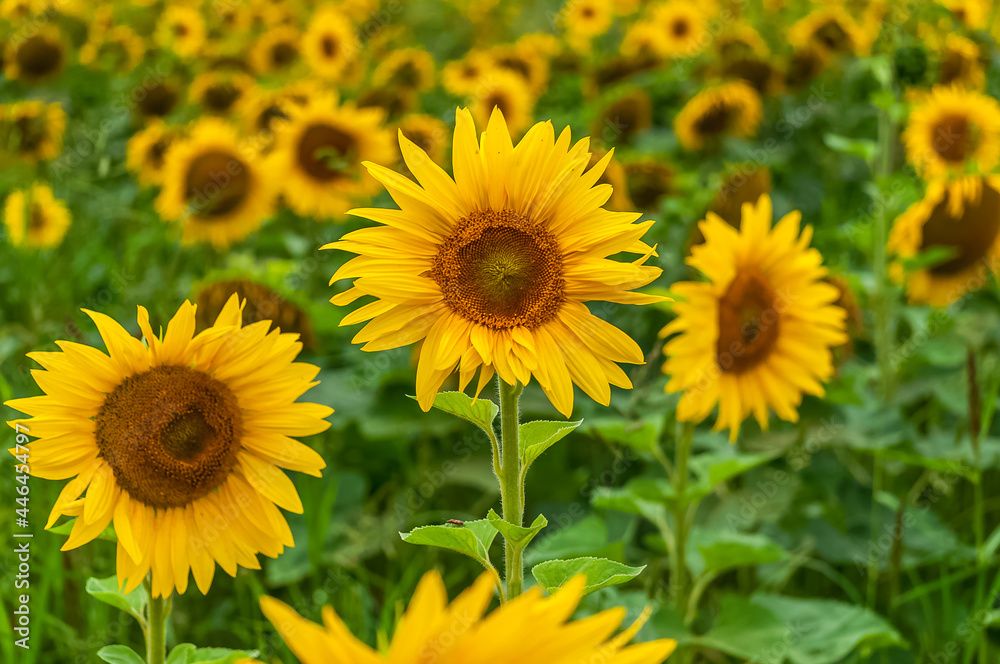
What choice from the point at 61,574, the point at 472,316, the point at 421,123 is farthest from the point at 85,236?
the point at 472,316

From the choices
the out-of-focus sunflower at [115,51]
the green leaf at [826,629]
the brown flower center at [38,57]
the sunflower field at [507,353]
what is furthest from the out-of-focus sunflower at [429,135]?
the out-of-focus sunflower at [115,51]

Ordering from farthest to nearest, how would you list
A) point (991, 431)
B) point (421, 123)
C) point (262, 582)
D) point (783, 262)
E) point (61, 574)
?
point (421, 123) < point (991, 431) < point (262, 582) < point (783, 262) < point (61, 574)

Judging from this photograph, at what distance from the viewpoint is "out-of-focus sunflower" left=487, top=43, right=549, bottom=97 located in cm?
527

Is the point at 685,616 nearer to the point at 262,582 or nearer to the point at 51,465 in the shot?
the point at 262,582

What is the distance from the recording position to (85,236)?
14.6 feet

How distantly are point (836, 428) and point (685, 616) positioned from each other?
2.75 feet

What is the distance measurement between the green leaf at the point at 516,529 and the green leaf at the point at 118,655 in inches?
21.6

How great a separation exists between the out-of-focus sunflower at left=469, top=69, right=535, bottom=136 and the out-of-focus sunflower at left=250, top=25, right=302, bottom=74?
1.43 m

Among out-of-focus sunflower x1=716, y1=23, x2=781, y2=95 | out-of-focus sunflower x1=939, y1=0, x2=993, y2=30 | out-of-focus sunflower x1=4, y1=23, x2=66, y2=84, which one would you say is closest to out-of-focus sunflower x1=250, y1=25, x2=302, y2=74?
out-of-focus sunflower x1=4, y1=23, x2=66, y2=84

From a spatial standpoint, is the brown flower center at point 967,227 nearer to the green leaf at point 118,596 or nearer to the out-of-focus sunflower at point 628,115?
the out-of-focus sunflower at point 628,115

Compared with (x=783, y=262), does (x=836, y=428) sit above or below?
below

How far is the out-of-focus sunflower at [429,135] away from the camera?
3.51 metres

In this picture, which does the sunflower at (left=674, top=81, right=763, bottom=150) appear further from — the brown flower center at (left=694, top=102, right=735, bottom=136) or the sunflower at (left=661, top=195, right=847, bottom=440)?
the sunflower at (left=661, top=195, right=847, bottom=440)

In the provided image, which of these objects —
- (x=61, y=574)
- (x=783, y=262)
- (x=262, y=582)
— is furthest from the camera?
(x=262, y=582)
